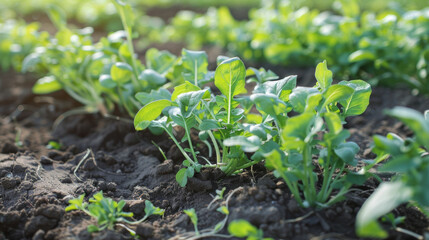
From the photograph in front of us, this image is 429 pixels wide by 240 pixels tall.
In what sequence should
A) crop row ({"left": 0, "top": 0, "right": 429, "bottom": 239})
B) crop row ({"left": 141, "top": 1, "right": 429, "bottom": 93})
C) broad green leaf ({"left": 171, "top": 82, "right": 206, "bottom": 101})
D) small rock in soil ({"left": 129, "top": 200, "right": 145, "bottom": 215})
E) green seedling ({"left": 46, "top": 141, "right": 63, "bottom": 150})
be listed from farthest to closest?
crop row ({"left": 141, "top": 1, "right": 429, "bottom": 93}), green seedling ({"left": 46, "top": 141, "right": 63, "bottom": 150}), broad green leaf ({"left": 171, "top": 82, "right": 206, "bottom": 101}), small rock in soil ({"left": 129, "top": 200, "right": 145, "bottom": 215}), crop row ({"left": 0, "top": 0, "right": 429, "bottom": 239})

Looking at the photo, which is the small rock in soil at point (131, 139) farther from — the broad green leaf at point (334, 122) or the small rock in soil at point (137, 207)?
the broad green leaf at point (334, 122)

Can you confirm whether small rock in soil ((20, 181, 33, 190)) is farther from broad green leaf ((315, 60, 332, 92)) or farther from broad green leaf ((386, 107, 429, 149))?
broad green leaf ((386, 107, 429, 149))

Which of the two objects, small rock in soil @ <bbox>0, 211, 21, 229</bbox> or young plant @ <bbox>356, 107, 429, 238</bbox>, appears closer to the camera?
young plant @ <bbox>356, 107, 429, 238</bbox>

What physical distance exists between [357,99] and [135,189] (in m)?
1.18

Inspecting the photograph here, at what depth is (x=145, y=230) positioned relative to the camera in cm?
171

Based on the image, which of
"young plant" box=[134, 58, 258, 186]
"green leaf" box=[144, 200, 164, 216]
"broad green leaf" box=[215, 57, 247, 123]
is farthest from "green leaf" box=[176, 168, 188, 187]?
"broad green leaf" box=[215, 57, 247, 123]

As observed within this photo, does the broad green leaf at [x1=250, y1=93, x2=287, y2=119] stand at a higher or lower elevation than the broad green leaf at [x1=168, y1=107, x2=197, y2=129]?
higher

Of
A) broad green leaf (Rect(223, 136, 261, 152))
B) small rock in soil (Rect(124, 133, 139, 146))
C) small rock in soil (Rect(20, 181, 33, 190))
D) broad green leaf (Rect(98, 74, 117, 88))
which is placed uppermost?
broad green leaf (Rect(223, 136, 261, 152))

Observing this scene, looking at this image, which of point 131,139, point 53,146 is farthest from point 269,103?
point 53,146

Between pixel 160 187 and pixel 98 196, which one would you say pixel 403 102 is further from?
pixel 98 196

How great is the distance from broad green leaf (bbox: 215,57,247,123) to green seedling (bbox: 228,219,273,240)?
2.03ft

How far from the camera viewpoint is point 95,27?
6.61 metres

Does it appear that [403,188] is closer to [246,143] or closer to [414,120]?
[414,120]

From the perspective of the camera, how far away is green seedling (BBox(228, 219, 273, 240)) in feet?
4.80
